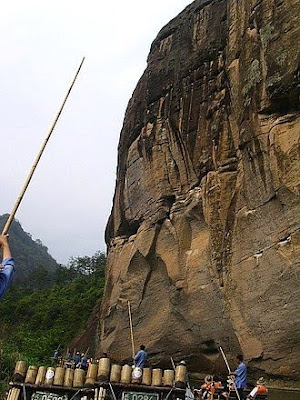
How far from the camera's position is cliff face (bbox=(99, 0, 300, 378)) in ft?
46.4

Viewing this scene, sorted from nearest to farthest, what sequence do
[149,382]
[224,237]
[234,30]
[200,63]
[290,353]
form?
[149,382] < [290,353] < [224,237] < [234,30] < [200,63]

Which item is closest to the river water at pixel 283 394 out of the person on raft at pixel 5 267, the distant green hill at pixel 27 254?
the person on raft at pixel 5 267

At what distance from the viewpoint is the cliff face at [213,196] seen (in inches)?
557

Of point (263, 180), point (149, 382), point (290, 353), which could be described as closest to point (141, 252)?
point (263, 180)

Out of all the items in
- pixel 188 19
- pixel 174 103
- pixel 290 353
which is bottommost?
pixel 290 353

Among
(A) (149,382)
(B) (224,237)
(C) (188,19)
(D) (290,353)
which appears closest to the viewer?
(A) (149,382)

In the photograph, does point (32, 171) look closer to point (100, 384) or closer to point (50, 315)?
point (100, 384)

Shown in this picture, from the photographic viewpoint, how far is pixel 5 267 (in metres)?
3.01

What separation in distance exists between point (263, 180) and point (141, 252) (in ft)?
24.3

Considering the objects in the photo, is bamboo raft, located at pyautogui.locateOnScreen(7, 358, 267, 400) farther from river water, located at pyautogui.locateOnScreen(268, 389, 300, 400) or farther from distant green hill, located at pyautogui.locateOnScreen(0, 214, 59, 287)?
distant green hill, located at pyautogui.locateOnScreen(0, 214, 59, 287)

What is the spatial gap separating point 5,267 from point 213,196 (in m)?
14.7

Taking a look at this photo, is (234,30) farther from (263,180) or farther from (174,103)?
(263,180)

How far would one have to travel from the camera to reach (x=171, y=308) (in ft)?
60.6

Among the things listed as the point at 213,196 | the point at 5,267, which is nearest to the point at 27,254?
the point at 213,196
